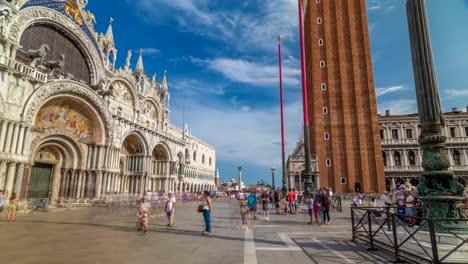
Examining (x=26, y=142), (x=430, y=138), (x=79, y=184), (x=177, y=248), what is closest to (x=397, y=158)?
(x=430, y=138)

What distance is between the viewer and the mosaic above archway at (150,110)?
115 feet

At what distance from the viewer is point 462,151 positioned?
140 feet

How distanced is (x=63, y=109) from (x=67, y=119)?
0.88 m

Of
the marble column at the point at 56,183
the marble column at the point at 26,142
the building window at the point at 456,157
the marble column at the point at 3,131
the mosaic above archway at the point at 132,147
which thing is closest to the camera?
the marble column at the point at 3,131

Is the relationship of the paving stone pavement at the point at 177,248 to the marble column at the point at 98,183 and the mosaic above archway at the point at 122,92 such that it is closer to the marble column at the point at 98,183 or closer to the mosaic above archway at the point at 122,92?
the marble column at the point at 98,183

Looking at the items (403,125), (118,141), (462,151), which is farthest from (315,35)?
(118,141)

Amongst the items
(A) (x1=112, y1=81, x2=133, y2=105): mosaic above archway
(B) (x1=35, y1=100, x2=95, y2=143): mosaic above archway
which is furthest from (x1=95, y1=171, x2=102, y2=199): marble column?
(A) (x1=112, y1=81, x2=133, y2=105): mosaic above archway

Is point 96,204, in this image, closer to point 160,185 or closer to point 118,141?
point 118,141

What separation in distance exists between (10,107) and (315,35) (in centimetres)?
4014

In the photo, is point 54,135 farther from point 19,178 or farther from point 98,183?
point 98,183

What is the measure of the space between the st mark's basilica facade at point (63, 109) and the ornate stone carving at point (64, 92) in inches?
2.5

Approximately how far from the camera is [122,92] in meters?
30.1

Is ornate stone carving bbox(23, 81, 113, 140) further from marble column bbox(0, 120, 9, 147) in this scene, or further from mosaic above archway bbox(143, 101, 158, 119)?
mosaic above archway bbox(143, 101, 158, 119)

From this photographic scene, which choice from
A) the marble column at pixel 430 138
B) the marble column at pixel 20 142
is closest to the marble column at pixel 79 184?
the marble column at pixel 20 142
